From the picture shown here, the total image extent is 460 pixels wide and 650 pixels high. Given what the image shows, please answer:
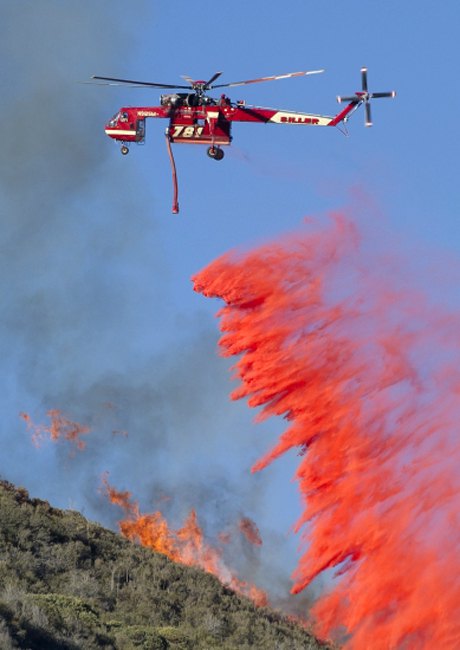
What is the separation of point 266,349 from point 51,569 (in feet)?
38.8

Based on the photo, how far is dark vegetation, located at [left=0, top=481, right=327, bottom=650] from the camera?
37719 mm

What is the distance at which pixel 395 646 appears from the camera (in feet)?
153

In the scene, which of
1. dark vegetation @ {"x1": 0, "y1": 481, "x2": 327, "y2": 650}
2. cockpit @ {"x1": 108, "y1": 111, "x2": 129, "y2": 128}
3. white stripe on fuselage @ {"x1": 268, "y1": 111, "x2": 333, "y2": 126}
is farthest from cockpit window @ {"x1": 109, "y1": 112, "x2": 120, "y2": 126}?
dark vegetation @ {"x1": 0, "y1": 481, "x2": 327, "y2": 650}

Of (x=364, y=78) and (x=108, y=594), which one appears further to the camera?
(x=364, y=78)

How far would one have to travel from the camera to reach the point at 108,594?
43062mm

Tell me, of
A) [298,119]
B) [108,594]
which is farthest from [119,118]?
[108,594]

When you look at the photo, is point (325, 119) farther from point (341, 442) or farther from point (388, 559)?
point (388, 559)

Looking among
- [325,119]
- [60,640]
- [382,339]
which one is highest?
[325,119]

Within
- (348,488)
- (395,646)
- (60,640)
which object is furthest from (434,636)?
(60,640)

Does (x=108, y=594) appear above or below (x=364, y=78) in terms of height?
below

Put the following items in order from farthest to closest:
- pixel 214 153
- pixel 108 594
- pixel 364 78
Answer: pixel 364 78 → pixel 214 153 → pixel 108 594

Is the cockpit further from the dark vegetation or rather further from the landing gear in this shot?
the dark vegetation

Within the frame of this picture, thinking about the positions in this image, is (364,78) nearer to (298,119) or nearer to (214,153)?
(298,119)

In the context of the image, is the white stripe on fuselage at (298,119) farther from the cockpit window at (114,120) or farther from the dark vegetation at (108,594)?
the dark vegetation at (108,594)
